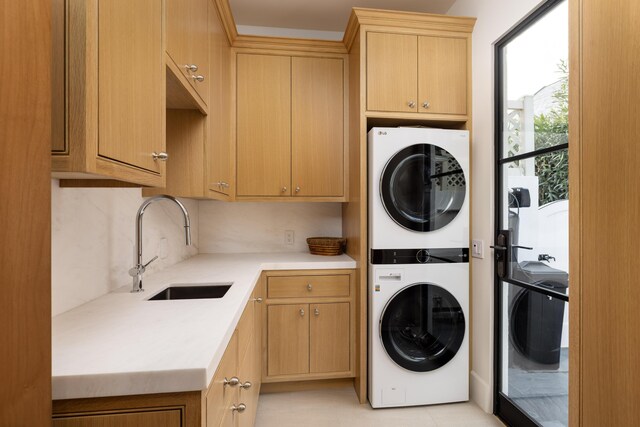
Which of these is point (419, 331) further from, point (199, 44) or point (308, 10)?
point (308, 10)

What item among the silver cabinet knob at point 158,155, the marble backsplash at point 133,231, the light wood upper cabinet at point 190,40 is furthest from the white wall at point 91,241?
the light wood upper cabinet at point 190,40

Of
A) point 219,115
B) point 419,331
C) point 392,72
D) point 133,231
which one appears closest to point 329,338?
point 419,331

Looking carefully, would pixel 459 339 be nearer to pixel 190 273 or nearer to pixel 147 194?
pixel 190 273

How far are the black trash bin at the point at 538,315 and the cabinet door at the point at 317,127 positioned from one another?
1326 millimetres

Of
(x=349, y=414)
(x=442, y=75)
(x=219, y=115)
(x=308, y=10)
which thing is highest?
(x=308, y=10)

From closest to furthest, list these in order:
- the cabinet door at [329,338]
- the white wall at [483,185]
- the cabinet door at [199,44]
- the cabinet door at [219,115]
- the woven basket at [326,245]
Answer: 1. the cabinet door at [199,44]
2. the cabinet door at [219,115]
3. the white wall at [483,185]
4. the cabinet door at [329,338]
5. the woven basket at [326,245]

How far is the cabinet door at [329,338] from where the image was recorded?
7.41 feet

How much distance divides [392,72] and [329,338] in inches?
74.1

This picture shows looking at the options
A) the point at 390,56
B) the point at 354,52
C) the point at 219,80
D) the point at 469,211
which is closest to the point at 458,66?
the point at 390,56

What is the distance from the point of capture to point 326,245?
8.41 feet

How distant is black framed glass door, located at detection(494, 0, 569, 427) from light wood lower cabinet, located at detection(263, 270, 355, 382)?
0.97 metres

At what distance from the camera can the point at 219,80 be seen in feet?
6.63

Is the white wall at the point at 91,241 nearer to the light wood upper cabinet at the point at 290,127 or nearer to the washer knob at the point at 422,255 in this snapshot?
the light wood upper cabinet at the point at 290,127

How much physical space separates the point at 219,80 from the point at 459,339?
2296 mm
